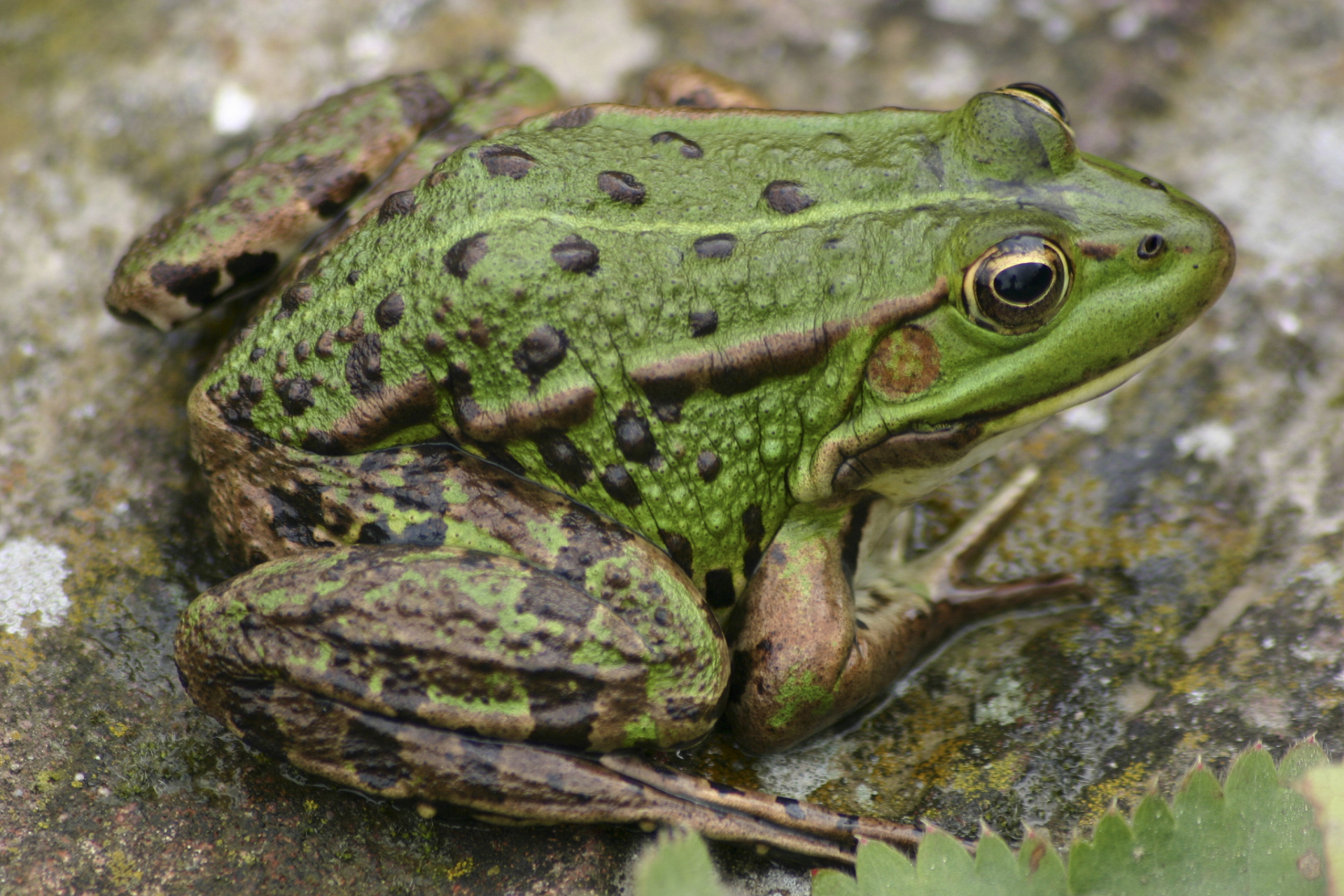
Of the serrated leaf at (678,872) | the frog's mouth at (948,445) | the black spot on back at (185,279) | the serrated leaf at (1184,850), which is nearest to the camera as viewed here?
the serrated leaf at (678,872)

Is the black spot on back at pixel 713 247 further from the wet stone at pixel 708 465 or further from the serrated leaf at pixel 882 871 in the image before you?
the serrated leaf at pixel 882 871

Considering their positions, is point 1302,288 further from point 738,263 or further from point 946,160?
point 738,263

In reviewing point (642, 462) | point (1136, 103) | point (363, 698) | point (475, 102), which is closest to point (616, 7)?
point (475, 102)

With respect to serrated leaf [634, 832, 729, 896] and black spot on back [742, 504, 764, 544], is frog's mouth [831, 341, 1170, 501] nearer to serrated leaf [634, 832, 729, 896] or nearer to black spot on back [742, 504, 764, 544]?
black spot on back [742, 504, 764, 544]

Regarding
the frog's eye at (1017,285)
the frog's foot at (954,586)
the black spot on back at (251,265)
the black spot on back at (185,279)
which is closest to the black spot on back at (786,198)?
the frog's eye at (1017,285)

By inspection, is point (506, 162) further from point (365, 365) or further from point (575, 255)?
point (365, 365)

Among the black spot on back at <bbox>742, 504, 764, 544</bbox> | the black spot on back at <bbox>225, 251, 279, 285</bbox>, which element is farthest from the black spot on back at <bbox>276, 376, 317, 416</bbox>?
the black spot on back at <bbox>742, 504, 764, 544</bbox>
